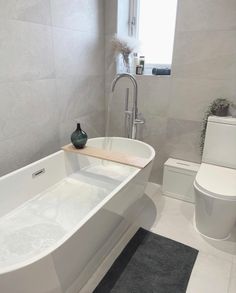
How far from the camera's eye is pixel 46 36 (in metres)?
1.91

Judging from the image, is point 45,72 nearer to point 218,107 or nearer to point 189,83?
point 189,83

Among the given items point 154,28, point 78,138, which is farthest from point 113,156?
point 154,28

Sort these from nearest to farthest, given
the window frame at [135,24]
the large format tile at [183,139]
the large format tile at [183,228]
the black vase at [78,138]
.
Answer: the large format tile at [183,228], the black vase at [78,138], the large format tile at [183,139], the window frame at [135,24]

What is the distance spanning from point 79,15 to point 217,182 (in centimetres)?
201

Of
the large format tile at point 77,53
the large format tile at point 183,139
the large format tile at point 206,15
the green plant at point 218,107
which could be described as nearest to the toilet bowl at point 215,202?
the large format tile at point 183,139

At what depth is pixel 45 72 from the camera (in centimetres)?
197

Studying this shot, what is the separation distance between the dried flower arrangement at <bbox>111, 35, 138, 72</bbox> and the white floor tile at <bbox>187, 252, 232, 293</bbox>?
82.1 inches

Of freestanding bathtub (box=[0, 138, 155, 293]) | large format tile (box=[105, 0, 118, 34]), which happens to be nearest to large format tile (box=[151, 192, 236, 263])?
freestanding bathtub (box=[0, 138, 155, 293])

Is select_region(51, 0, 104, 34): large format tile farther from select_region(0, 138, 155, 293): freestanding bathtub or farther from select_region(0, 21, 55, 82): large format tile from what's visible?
select_region(0, 138, 155, 293): freestanding bathtub

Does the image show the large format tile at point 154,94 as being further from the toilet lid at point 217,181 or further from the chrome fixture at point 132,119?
the toilet lid at point 217,181

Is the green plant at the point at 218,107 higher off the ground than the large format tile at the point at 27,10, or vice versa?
the large format tile at the point at 27,10

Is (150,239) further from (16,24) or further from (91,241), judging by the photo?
(16,24)

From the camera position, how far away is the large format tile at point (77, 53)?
2064 mm

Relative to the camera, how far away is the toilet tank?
209 centimetres
